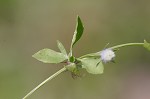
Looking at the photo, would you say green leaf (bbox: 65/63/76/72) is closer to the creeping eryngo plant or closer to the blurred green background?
the creeping eryngo plant

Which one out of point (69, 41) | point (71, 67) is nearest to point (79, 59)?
point (71, 67)

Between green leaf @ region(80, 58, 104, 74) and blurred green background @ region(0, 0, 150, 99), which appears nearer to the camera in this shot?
green leaf @ region(80, 58, 104, 74)

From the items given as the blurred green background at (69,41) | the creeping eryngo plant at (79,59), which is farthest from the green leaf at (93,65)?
the blurred green background at (69,41)

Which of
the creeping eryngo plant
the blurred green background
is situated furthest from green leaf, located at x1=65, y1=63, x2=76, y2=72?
the blurred green background

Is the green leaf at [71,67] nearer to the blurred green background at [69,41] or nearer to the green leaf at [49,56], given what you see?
the green leaf at [49,56]

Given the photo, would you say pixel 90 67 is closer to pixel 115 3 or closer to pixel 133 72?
pixel 133 72

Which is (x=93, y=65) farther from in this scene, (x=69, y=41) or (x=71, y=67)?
(x=69, y=41)
